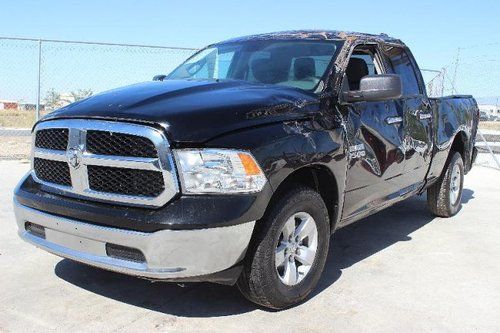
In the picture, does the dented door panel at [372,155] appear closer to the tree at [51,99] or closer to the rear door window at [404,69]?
the rear door window at [404,69]

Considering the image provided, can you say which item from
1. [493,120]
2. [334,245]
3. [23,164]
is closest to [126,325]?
[334,245]

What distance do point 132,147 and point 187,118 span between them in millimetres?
343

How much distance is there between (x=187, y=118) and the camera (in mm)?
2988

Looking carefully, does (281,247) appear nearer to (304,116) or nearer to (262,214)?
(262,214)

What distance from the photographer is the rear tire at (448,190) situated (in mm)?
6141

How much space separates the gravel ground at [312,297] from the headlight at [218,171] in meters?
0.88

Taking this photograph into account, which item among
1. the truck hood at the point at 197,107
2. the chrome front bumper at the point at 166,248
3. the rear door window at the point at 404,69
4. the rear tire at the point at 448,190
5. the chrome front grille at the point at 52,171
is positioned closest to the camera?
the chrome front bumper at the point at 166,248

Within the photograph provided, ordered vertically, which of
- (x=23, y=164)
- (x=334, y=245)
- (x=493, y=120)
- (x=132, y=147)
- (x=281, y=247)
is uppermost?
(x=132, y=147)

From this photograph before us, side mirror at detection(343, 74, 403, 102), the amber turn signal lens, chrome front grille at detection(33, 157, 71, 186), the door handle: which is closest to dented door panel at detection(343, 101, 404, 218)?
the door handle

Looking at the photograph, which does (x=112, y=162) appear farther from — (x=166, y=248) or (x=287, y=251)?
(x=287, y=251)

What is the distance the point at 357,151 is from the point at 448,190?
2.66 m

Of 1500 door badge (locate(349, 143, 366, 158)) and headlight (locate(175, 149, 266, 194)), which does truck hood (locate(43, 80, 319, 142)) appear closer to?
headlight (locate(175, 149, 266, 194))

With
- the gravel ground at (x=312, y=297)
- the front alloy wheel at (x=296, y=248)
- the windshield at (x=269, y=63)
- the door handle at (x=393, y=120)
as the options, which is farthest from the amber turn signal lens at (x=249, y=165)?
the door handle at (x=393, y=120)

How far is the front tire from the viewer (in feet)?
10.4
